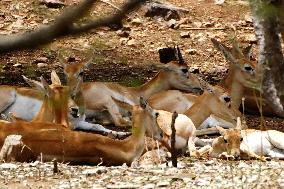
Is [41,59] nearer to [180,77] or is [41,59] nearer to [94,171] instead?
[180,77]

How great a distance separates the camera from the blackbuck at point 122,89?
9.72m

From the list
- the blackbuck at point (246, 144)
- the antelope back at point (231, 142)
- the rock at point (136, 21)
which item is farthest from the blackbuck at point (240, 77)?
the rock at point (136, 21)

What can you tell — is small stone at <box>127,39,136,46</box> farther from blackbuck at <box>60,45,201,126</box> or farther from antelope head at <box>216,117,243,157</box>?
antelope head at <box>216,117,243,157</box>

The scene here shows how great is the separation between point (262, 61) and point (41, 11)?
7468mm

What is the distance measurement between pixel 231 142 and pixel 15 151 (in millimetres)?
2032

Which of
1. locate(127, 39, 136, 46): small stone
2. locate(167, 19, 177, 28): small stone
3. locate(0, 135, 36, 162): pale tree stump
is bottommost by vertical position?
locate(0, 135, 36, 162): pale tree stump

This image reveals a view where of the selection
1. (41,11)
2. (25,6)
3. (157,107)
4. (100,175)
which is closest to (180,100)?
(157,107)

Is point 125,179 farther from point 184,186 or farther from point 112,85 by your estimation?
point 112,85

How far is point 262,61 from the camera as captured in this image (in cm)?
890

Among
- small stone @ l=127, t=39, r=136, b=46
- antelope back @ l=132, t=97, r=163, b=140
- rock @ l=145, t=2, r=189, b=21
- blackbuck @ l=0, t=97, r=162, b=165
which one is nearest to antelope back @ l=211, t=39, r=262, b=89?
antelope back @ l=132, t=97, r=163, b=140

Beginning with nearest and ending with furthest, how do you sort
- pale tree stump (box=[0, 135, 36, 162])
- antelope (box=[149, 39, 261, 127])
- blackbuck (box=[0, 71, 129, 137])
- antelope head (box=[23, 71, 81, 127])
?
pale tree stump (box=[0, 135, 36, 162]) → antelope head (box=[23, 71, 81, 127]) → blackbuck (box=[0, 71, 129, 137]) → antelope (box=[149, 39, 261, 127])

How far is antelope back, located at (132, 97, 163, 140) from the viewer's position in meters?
7.11

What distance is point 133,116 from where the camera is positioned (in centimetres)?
717

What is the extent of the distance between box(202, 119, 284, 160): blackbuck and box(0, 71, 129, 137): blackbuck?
156cm
